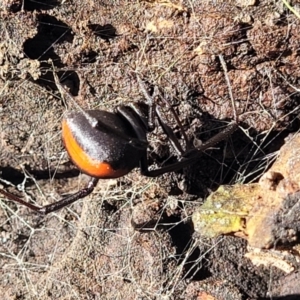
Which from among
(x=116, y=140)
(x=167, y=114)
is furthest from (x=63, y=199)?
(x=167, y=114)

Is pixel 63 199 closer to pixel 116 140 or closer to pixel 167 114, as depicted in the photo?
pixel 116 140

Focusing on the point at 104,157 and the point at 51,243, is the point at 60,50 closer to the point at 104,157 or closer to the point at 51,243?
the point at 104,157

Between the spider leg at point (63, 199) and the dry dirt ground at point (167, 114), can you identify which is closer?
the dry dirt ground at point (167, 114)

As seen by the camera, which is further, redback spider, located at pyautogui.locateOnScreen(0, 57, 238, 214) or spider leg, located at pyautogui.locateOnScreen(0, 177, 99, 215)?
spider leg, located at pyautogui.locateOnScreen(0, 177, 99, 215)

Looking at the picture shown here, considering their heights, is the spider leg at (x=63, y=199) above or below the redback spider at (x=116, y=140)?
below

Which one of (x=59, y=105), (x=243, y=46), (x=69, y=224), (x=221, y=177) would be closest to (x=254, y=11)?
(x=243, y=46)
